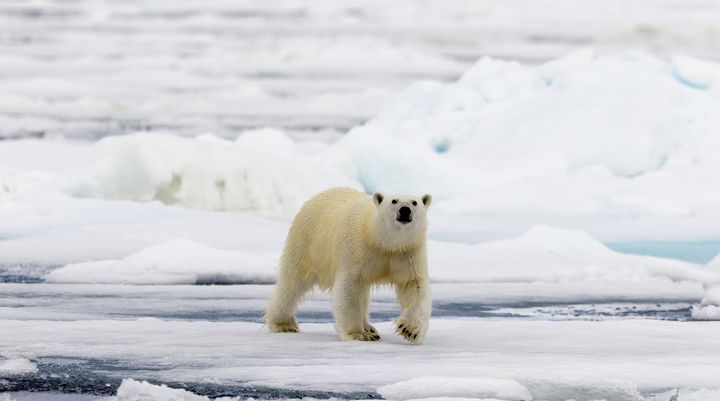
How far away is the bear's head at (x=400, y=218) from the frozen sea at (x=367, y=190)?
1.26 feet

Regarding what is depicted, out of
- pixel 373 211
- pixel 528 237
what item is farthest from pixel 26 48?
pixel 373 211

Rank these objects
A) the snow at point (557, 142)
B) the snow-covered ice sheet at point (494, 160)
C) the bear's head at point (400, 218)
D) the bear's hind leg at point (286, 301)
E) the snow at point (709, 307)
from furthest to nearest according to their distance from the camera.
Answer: the snow at point (557, 142) < the snow-covered ice sheet at point (494, 160) < the snow at point (709, 307) < the bear's hind leg at point (286, 301) < the bear's head at point (400, 218)

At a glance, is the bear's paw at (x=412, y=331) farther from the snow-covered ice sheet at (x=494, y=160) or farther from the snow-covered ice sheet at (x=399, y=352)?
the snow-covered ice sheet at (x=494, y=160)

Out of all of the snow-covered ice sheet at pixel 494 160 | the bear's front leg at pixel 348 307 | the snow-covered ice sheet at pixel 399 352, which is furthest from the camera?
the snow-covered ice sheet at pixel 494 160

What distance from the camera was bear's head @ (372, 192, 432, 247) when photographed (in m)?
4.84

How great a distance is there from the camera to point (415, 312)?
16.1ft

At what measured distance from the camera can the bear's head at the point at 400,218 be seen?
4840 millimetres

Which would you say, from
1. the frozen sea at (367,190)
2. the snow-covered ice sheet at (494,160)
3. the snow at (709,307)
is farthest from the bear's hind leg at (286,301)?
the snow-covered ice sheet at (494,160)

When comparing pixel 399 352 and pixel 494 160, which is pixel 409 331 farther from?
pixel 494 160

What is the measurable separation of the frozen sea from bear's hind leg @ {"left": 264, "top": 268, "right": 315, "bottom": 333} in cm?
12

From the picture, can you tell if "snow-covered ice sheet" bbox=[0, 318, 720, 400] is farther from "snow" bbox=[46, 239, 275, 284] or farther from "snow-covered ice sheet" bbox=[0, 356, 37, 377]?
"snow" bbox=[46, 239, 275, 284]

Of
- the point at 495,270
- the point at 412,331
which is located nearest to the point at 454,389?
the point at 412,331

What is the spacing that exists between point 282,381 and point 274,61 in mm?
17765

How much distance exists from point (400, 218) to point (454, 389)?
1104mm
